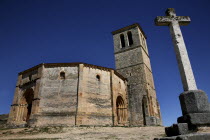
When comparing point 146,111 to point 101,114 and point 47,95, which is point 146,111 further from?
point 47,95

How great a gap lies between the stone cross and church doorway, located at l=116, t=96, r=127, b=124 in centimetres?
1586

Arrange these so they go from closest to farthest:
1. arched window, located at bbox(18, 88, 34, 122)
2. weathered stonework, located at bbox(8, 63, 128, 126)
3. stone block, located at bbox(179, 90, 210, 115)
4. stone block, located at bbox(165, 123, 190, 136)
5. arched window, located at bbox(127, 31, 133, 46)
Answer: stone block, located at bbox(165, 123, 190, 136) → stone block, located at bbox(179, 90, 210, 115) → weathered stonework, located at bbox(8, 63, 128, 126) → arched window, located at bbox(18, 88, 34, 122) → arched window, located at bbox(127, 31, 133, 46)

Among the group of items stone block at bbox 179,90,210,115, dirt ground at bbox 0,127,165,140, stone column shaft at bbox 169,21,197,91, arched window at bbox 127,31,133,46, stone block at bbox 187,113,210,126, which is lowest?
dirt ground at bbox 0,127,165,140

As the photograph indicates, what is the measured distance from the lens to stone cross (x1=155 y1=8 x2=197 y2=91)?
5.23 metres

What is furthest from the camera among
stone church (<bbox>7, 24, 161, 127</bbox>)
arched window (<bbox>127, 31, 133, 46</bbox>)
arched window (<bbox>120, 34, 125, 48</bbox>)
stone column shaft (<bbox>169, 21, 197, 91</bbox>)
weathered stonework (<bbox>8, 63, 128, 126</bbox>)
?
arched window (<bbox>120, 34, 125, 48</bbox>)

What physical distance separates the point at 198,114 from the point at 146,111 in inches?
666

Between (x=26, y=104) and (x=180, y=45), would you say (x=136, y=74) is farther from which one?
(x=180, y=45)

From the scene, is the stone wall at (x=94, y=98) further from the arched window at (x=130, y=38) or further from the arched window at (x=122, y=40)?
the arched window at (x=130, y=38)

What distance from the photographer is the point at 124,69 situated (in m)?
25.4

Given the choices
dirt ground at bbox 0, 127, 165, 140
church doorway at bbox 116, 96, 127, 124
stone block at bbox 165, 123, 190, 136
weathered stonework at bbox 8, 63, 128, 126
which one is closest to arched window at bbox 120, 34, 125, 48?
weathered stonework at bbox 8, 63, 128, 126

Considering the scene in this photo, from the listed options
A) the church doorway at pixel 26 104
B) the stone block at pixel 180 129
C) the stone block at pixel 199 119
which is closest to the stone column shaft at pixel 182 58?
the stone block at pixel 199 119

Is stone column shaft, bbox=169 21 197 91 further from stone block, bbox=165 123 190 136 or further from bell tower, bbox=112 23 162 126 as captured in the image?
bell tower, bbox=112 23 162 126

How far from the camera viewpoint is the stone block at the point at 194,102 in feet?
15.1

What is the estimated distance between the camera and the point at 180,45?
5.81 metres
